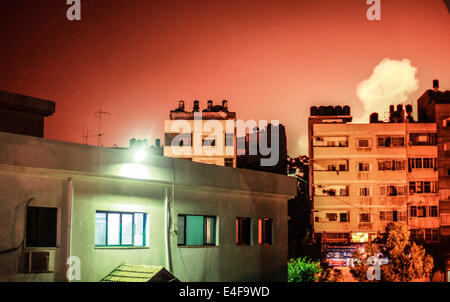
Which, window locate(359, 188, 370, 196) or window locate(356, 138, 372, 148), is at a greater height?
window locate(356, 138, 372, 148)

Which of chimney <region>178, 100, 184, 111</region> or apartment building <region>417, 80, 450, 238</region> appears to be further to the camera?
chimney <region>178, 100, 184, 111</region>

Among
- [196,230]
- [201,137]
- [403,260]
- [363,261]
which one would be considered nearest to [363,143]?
[363,261]

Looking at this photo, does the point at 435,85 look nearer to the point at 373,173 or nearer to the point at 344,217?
the point at 373,173

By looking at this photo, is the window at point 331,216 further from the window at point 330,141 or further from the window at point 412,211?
the window at point 412,211

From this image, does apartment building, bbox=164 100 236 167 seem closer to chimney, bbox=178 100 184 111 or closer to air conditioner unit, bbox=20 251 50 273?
chimney, bbox=178 100 184 111

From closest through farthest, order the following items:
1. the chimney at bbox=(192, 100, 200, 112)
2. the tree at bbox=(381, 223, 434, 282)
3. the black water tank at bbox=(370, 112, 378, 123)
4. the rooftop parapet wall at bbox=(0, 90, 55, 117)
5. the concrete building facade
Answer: the concrete building facade
the rooftop parapet wall at bbox=(0, 90, 55, 117)
the tree at bbox=(381, 223, 434, 282)
the black water tank at bbox=(370, 112, 378, 123)
the chimney at bbox=(192, 100, 200, 112)

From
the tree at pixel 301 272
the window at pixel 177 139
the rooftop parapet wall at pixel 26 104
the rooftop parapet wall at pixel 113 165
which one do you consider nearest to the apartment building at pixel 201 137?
the window at pixel 177 139

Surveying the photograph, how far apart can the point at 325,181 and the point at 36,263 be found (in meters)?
44.9

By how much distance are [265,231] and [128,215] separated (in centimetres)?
718

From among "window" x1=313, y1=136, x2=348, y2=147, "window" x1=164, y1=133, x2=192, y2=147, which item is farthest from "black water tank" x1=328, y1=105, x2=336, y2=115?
"window" x1=164, y1=133, x2=192, y2=147

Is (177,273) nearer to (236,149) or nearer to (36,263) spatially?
(36,263)

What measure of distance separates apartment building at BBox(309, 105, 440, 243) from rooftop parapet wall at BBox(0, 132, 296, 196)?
35015mm

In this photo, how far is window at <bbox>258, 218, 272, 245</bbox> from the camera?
75.9 ft
